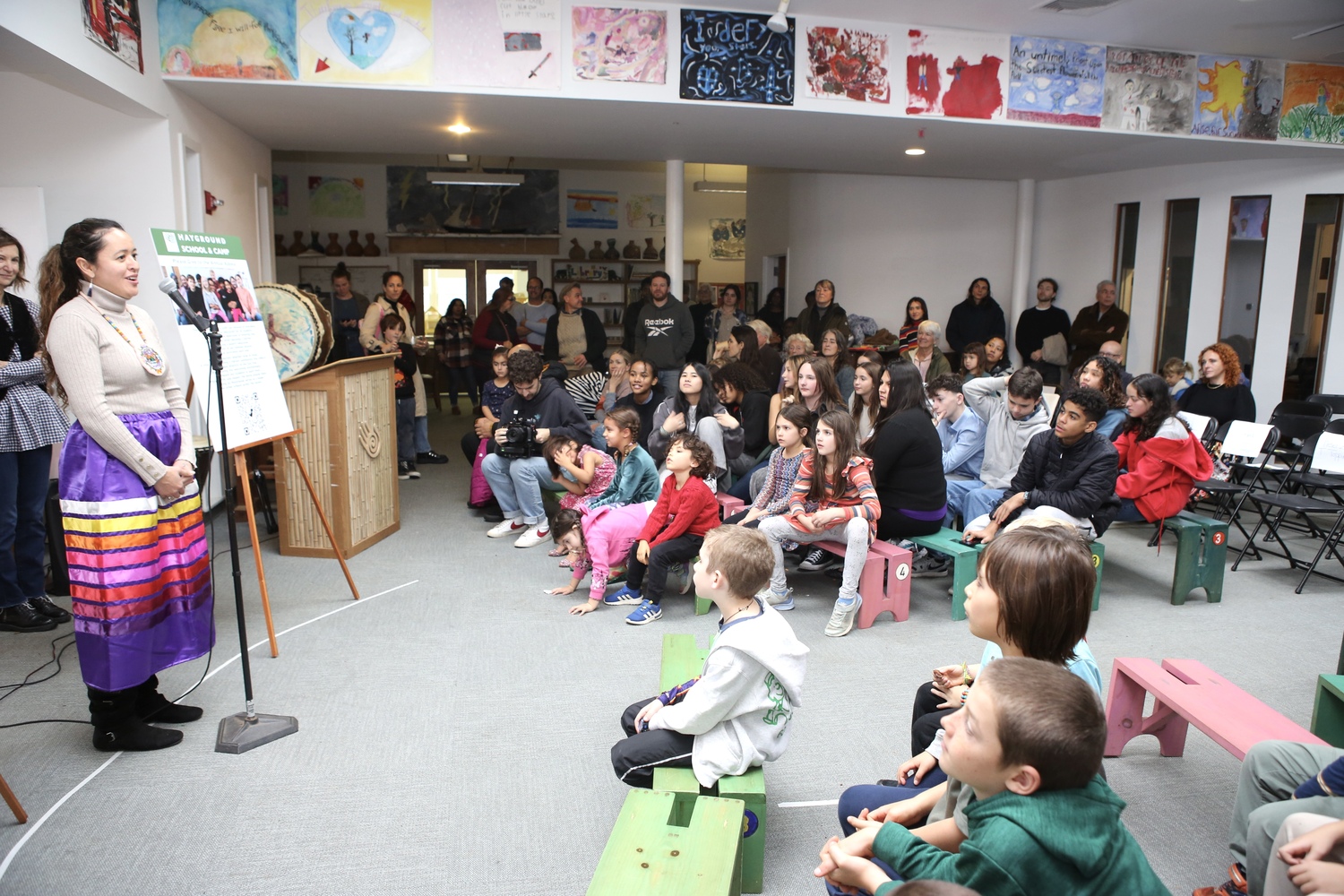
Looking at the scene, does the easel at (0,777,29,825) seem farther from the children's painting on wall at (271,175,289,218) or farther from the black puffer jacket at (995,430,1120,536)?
the children's painting on wall at (271,175,289,218)

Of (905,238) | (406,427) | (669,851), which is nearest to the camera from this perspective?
(669,851)

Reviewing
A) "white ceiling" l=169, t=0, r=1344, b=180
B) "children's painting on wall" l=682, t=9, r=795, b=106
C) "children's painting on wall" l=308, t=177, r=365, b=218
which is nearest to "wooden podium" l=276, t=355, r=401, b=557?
"white ceiling" l=169, t=0, r=1344, b=180

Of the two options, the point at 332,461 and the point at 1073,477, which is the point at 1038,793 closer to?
the point at 1073,477

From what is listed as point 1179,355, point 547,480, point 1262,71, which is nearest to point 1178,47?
point 1262,71

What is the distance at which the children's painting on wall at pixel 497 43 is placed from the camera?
5523mm

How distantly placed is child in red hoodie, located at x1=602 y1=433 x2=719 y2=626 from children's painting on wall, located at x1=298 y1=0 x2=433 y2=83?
319cm

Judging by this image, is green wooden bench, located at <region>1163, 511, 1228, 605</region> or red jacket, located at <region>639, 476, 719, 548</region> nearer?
red jacket, located at <region>639, 476, 719, 548</region>

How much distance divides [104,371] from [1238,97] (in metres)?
7.87

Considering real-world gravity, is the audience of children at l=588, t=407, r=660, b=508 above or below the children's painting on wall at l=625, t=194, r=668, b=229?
below

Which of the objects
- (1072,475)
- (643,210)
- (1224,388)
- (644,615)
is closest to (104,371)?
(644,615)

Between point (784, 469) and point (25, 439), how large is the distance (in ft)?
11.2

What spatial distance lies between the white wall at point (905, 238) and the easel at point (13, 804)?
898 cm

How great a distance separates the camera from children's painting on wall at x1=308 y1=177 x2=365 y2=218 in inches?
505

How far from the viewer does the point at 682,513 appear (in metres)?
4.11
